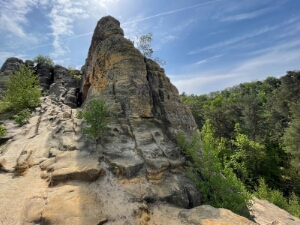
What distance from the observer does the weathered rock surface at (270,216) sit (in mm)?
9915

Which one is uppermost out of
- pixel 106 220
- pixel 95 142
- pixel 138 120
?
pixel 138 120

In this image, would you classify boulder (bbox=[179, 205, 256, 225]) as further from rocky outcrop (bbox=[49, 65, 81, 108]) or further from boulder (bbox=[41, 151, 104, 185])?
rocky outcrop (bbox=[49, 65, 81, 108])

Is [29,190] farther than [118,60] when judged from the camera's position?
No

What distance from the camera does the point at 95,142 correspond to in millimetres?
9172

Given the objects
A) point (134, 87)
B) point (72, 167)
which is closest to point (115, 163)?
point (72, 167)

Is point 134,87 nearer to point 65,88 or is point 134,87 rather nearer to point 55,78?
point 65,88

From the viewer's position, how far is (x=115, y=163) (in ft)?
25.8

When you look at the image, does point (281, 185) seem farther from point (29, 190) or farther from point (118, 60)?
point (29, 190)

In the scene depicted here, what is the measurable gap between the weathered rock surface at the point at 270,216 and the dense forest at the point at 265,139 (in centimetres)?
776

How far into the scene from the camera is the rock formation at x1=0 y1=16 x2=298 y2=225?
5.74 m

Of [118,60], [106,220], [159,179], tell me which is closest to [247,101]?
[118,60]

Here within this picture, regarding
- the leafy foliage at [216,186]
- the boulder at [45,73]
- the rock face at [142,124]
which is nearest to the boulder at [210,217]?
the rock face at [142,124]

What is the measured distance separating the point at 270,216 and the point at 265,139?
22.5m

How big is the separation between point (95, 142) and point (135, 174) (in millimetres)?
2841
